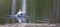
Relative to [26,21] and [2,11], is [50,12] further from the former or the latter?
[2,11]

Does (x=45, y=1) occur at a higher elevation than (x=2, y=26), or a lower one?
higher

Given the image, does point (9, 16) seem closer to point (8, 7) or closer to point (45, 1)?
point (8, 7)

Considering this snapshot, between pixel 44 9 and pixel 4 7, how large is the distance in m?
0.63

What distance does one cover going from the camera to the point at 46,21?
6.48 feet

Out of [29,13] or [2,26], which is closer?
[2,26]

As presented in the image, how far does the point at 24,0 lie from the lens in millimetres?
2068

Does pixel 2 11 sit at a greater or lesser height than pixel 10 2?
lesser

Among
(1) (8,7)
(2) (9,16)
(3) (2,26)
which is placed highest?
(1) (8,7)

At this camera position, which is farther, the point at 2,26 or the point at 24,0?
the point at 24,0

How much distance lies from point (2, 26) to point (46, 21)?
675mm

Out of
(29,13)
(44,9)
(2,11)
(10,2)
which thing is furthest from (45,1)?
(2,11)

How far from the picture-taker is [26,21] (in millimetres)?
1983

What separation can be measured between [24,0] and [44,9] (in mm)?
357

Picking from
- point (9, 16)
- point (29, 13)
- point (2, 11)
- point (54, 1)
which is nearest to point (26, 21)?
point (29, 13)
